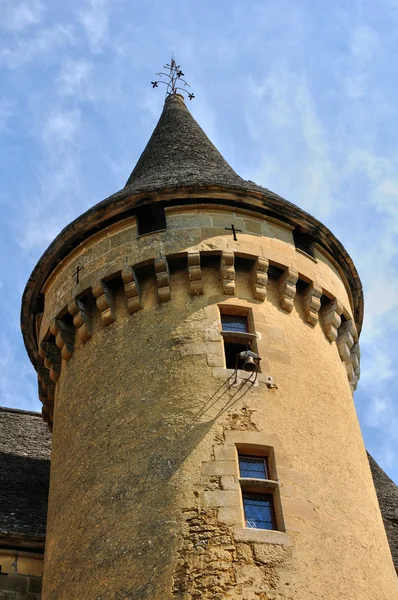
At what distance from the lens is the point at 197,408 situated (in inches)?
398

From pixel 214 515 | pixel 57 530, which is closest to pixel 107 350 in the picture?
pixel 57 530

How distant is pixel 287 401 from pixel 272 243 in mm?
2876

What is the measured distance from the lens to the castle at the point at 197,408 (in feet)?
29.6

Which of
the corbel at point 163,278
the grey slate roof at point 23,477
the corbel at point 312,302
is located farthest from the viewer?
the corbel at point 312,302

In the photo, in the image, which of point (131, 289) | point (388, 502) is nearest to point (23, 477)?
point (131, 289)

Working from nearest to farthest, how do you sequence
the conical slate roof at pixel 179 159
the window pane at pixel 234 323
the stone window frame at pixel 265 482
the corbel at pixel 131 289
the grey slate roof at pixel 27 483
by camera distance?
1. the stone window frame at pixel 265 482
2. the window pane at pixel 234 323
3. the corbel at pixel 131 289
4. the grey slate roof at pixel 27 483
5. the conical slate roof at pixel 179 159

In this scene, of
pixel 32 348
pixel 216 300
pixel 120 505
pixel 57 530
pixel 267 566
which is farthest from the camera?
pixel 32 348

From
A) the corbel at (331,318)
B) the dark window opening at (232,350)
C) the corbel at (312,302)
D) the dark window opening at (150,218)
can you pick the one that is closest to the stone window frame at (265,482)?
the dark window opening at (232,350)

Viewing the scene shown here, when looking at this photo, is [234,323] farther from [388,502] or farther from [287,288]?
[388,502]

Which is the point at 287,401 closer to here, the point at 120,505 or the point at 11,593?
the point at 120,505

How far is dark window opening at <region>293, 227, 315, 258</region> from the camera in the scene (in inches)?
518

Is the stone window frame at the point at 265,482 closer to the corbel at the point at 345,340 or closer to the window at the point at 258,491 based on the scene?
the window at the point at 258,491

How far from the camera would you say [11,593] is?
11.1 m

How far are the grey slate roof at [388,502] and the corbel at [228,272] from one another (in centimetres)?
480
